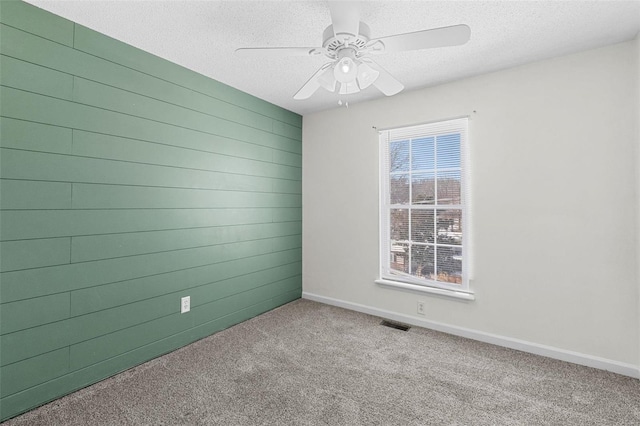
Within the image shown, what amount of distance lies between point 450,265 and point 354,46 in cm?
219

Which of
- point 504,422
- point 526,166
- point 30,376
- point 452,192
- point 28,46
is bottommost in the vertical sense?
point 504,422

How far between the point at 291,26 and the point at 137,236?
74.1 inches

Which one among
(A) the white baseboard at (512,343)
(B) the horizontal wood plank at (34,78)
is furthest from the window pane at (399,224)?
(B) the horizontal wood plank at (34,78)

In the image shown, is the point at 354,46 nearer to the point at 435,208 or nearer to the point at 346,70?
the point at 346,70

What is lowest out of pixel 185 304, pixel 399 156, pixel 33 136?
pixel 185 304

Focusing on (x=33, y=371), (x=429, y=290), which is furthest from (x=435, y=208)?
(x=33, y=371)

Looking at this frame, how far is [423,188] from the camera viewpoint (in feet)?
10.2

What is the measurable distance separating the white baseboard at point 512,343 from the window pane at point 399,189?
47.6 inches

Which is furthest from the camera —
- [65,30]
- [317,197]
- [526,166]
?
[317,197]

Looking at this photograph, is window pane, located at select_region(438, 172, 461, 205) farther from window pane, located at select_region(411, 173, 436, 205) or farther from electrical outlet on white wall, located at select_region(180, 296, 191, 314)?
electrical outlet on white wall, located at select_region(180, 296, 191, 314)

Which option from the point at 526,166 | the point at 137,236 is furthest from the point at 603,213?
the point at 137,236

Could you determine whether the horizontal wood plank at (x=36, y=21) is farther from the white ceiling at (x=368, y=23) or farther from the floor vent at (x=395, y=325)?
the floor vent at (x=395, y=325)

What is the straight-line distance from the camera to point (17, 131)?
5.75ft

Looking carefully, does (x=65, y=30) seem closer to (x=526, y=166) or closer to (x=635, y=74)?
(x=526, y=166)
